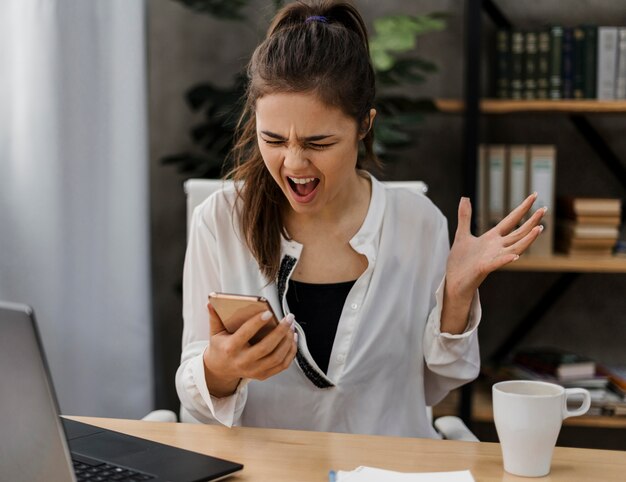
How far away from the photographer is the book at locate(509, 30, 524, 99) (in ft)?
8.07

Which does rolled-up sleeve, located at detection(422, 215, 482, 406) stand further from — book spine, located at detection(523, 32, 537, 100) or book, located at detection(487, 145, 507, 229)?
book spine, located at detection(523, 32, 537, 100)

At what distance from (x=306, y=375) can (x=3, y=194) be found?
104cm

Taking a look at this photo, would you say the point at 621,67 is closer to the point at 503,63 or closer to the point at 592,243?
the point at 503,63

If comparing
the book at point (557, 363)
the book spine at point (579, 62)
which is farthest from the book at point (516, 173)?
the book at point (557, 363)

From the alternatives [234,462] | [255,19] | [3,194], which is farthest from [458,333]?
[255,19]

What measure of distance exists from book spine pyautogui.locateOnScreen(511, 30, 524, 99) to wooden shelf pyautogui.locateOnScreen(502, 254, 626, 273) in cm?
47

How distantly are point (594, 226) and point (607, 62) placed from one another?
456mm

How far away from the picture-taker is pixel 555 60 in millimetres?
2443

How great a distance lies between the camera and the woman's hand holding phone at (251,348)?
1104 mm

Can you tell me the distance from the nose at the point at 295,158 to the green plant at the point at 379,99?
0.99 meters

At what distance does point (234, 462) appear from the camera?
1033 millimetres

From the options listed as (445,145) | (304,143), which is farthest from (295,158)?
(445,145)

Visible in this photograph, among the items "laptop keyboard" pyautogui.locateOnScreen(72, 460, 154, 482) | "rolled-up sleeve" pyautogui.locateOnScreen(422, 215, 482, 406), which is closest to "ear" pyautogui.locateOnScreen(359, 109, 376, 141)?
"rolled-up sleeve" pyautogui.locateOnScreen(422, 215, 482, 406)

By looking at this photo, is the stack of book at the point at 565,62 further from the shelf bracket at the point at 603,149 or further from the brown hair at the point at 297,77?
the brown hair at the point at 297,77
